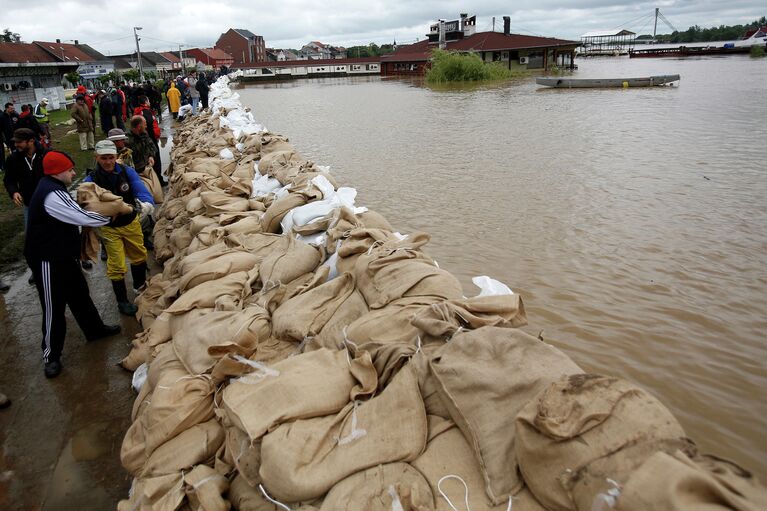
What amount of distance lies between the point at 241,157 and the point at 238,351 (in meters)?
5.55

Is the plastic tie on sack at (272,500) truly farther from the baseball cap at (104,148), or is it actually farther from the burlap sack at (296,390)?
the baseball cap at (104,148)

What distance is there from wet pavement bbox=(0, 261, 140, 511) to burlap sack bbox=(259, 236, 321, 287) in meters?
1.10

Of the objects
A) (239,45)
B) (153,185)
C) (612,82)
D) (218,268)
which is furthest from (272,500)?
(239,45)

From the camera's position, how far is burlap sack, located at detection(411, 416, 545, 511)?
57.0 inches

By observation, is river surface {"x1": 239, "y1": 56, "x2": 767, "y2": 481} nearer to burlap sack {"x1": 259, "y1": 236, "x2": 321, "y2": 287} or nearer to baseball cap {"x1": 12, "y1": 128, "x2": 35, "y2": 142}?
burlap sack {"x1": 259, "y1": 236, "x2": 321, "y2": 287}

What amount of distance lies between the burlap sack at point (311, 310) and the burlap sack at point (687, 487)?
158 centimetres

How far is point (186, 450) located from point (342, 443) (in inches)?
30.5

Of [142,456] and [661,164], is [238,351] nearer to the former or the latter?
[142,456]

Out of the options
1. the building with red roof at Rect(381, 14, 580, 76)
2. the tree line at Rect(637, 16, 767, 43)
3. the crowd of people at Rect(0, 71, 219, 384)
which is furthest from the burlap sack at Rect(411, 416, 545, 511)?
the tree line at Rect(637, 16, 767, 43)

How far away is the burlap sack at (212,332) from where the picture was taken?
2414mm

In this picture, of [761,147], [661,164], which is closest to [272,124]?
[661,164]

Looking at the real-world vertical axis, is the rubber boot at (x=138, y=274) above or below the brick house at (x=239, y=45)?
below

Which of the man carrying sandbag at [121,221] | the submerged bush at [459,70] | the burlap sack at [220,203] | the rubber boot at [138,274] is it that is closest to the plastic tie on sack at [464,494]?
the man carrying sandbag at [121,221]

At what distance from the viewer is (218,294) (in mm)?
2969
